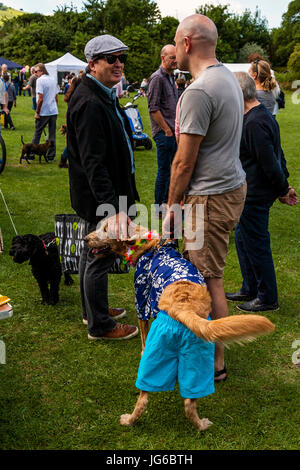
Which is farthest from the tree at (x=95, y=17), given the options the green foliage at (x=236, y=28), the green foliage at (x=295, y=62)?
the green foliage at (x=295, y=62)

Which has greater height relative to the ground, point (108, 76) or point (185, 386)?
point (108, 76)

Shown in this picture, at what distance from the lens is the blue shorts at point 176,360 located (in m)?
2.51

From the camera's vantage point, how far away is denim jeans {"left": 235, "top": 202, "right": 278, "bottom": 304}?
13.9ft

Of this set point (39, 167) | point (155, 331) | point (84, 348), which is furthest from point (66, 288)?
point (39, 167)

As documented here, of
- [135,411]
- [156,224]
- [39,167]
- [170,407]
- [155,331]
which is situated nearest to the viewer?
[155,331]

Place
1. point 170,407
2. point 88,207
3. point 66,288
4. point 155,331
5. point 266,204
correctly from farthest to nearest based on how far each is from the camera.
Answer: point 66,288
point 266,204
point 88,207
point 170,407
point 155,331

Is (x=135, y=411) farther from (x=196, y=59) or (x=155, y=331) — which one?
(x=196, y=59)

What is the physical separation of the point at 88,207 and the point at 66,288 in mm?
1660

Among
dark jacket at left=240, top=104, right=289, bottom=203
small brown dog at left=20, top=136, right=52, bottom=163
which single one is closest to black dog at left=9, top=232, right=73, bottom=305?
dark jacket at left=240, top=104, right=289, bottom=203

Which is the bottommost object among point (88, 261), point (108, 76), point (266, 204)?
point (88, 261)

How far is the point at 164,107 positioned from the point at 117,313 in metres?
3.56

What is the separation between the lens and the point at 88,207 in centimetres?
348

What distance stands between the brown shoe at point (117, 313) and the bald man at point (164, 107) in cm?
251

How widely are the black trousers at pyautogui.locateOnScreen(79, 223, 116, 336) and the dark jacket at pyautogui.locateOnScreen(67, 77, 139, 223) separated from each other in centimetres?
32
